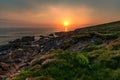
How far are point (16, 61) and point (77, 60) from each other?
67.3 feet

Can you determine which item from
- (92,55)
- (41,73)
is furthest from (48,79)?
(92,55)

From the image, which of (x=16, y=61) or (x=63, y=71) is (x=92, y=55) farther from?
(x=16, y=61)

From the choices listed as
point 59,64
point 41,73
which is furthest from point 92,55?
point 41,73

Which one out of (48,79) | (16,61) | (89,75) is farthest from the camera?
(16,61)

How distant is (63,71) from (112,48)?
25.3ft

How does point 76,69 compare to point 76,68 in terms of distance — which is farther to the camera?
point 76,68

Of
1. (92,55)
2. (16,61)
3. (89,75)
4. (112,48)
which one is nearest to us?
(89,75)

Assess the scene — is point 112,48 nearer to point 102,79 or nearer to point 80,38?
point 102,79

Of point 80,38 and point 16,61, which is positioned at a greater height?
point 80,38

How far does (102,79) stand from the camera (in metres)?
16.9

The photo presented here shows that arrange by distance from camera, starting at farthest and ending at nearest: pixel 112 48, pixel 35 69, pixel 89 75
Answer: pixel 112 48 → pixel 35 69 → pixel 89 75

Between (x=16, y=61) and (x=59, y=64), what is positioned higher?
(x=59, y=64)

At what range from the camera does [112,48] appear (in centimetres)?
2450

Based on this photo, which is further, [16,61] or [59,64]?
[16,61]
